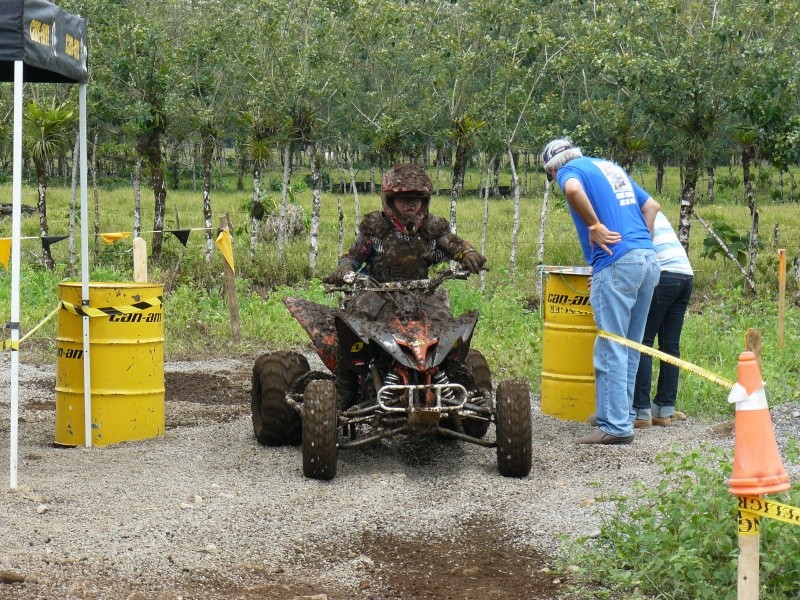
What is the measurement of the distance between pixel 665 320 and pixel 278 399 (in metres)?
2.90

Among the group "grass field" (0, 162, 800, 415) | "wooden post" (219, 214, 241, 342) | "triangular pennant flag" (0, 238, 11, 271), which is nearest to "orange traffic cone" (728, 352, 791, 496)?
"grass field" (0, 162, 800, 415)

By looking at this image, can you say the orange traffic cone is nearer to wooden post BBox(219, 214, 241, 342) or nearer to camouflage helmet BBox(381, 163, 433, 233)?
camouflage helmet BBox(381, 163, 433, 233)

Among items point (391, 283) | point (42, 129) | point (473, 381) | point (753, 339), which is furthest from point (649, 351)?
point (42, 129)

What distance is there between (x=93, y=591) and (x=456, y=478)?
8.48 ft

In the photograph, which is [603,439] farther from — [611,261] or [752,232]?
[752,232]

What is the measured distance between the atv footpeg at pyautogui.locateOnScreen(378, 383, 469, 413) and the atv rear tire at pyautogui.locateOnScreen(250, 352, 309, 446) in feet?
3.05

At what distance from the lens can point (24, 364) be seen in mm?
11562

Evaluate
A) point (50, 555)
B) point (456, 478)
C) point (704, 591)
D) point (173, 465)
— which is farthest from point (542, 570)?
point (173, 465)

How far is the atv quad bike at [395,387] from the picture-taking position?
649cm

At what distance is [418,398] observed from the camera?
257 inches

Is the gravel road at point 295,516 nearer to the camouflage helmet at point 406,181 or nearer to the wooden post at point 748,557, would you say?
the wooden post at point 748,557

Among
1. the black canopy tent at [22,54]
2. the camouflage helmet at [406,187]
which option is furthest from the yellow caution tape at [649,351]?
the black canopy tent at [22,54]

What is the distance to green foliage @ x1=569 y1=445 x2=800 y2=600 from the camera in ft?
14.1

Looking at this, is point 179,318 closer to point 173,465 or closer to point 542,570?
point 173,465
